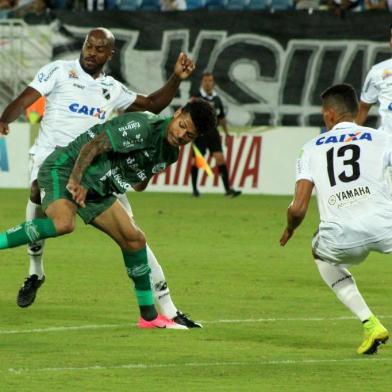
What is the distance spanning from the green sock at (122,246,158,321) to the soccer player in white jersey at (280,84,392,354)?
136 centimetres

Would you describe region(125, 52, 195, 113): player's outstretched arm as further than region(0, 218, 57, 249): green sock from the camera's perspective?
Yes

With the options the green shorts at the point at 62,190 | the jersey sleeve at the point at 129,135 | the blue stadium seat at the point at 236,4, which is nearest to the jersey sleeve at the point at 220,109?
the blue stadium seat at the point at 236,4

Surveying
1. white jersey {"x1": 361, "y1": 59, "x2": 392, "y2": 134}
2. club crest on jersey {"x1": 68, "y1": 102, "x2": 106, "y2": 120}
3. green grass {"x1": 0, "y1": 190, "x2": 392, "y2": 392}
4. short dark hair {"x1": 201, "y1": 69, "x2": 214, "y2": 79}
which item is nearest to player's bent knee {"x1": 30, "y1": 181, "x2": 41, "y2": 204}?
club crest on jersey {"x1": 68, "y1": 102, "x2": 106, "y2": 120}

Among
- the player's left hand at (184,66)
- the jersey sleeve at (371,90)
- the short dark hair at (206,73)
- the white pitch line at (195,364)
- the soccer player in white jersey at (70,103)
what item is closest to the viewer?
the white pitch line at (195,364)

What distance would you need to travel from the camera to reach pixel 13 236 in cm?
988

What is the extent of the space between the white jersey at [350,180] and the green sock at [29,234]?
6.04 feet

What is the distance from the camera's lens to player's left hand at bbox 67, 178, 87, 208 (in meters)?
9.73

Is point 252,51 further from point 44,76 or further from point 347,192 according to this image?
point 347,192

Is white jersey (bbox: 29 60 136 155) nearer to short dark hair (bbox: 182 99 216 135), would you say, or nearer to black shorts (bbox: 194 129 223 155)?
short dark hair (bbox: 182 99 216 135)

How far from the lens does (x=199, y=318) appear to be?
1109 cm

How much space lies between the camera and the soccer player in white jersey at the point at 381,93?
14.8 meters

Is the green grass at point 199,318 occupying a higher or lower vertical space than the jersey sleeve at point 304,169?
lower

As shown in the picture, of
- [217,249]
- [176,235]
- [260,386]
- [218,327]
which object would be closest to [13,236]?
[218,327]

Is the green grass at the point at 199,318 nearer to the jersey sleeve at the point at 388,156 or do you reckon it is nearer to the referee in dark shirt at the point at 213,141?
the jersey sleeve at the point at 388,156
